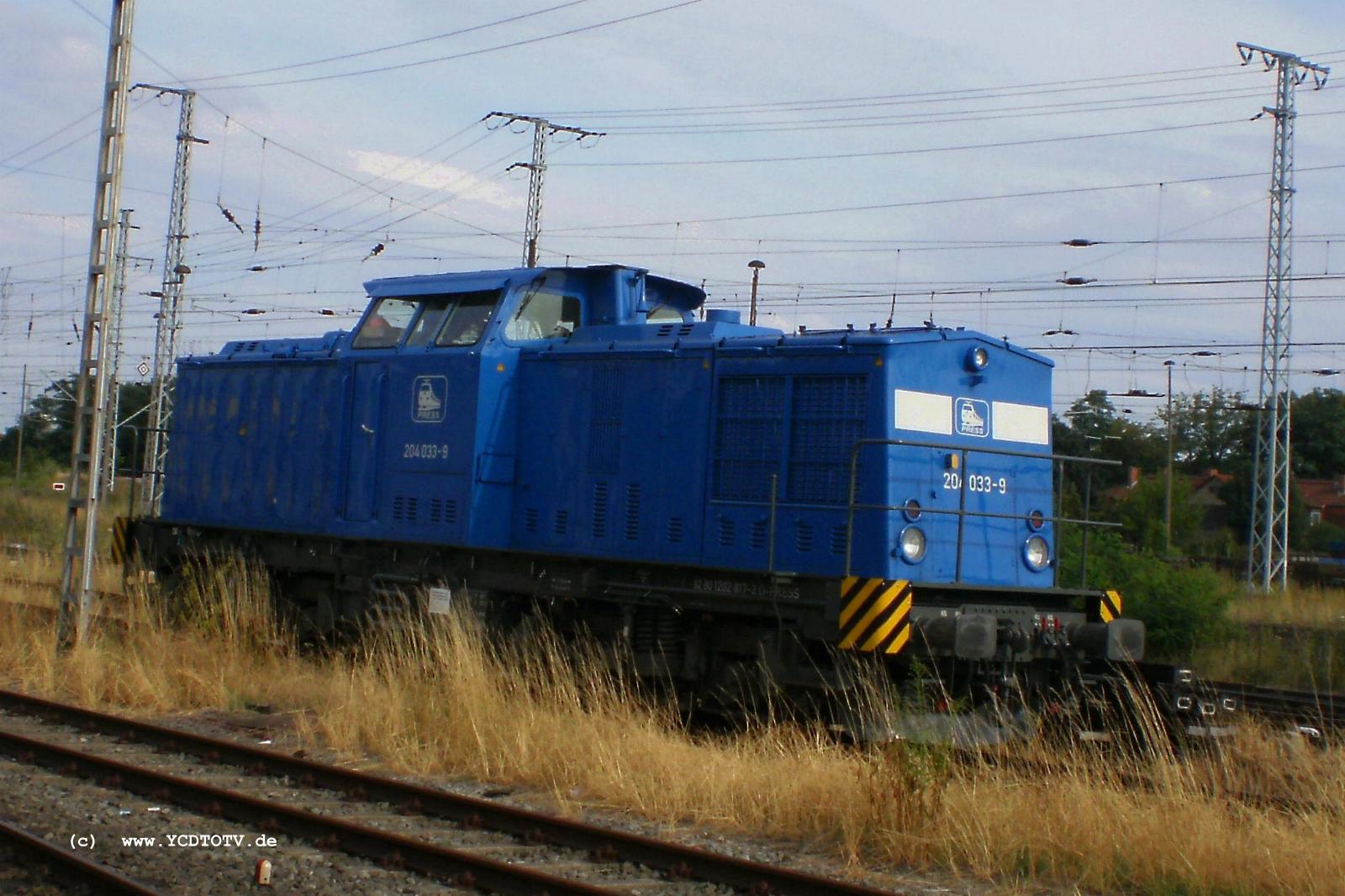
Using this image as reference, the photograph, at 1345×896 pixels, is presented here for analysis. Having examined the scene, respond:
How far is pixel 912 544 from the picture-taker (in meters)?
9.75

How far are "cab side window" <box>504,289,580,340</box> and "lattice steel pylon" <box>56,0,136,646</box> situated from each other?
4.59m

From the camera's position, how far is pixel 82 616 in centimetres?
1343

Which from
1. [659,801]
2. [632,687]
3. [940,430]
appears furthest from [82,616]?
[940,430]

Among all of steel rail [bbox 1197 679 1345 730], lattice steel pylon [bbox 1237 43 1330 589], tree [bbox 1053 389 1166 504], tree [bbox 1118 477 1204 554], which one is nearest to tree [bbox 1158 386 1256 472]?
tree [bbox 1053 389 1166 504]

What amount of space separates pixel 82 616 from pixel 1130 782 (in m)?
9.98

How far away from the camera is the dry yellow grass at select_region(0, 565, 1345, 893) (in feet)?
22.0

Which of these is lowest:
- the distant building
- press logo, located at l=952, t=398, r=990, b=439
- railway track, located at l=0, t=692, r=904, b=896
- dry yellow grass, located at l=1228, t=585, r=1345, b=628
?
railway track, located at l=0, t=692, r=904, b=896

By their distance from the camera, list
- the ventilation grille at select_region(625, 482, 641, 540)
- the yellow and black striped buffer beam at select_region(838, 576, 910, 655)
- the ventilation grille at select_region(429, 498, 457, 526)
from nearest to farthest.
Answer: the yellow and black striped buffer beam at select_region(838, 576, 910, 655) < the ventilation grille at select_region(625, 482, 641, 540) < the ventilation grille at select_region(429, 498, 457, 526)

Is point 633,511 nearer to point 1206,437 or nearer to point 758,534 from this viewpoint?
point 758,534

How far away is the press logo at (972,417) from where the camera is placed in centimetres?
1024

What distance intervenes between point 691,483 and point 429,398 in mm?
2845

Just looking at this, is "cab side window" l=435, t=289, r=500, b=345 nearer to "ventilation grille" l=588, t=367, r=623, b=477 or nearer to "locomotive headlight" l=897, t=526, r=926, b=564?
"ventilation grille" l=588, t=367, r=623, b=477

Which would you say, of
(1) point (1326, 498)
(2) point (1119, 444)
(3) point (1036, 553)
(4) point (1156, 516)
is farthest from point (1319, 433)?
(3) point (1036, 553)

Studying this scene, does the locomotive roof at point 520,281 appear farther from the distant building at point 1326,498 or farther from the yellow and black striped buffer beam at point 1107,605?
the distant building at point 1326,498
